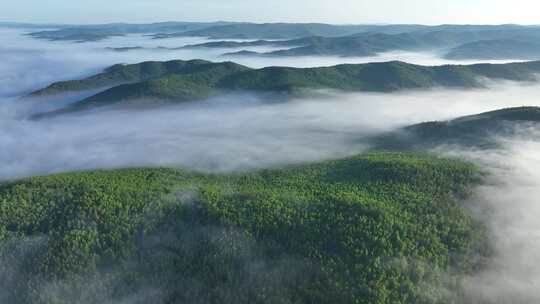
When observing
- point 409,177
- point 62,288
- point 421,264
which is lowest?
point 62,288

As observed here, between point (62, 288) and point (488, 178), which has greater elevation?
point (488, 178)

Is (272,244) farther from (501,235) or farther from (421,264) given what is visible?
(501,235)

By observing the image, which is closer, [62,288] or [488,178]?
[62,288]

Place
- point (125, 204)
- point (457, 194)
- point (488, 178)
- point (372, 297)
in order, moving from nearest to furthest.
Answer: point (372, 297)
point (125, 204)
point (457, 194)
point (488, 178)

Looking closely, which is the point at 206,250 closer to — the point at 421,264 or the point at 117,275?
the point at 117,275

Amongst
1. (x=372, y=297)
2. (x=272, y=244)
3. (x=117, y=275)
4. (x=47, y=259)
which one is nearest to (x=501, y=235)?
(x=372, y=297)

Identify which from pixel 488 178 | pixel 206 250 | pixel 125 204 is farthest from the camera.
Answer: pixel 488 178

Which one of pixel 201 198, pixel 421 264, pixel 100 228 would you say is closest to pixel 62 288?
pixel 100 228

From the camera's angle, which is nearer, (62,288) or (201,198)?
(62,288)

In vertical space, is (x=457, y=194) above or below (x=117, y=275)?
above
